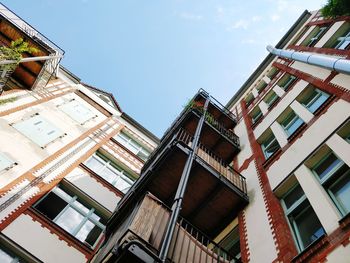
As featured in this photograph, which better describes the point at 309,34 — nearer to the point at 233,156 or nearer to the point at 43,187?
the point at 233,156

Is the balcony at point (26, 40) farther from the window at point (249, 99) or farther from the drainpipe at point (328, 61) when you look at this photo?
the drainpipe at point (328, 61)

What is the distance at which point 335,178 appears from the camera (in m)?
7.15

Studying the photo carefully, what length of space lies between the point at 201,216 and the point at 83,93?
51.9 feet

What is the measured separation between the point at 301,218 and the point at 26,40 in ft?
55.3

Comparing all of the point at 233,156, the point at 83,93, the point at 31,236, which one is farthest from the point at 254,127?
the point at 83,93

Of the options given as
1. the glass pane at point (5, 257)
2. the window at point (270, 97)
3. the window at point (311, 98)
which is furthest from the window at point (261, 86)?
the glass pane at point (5, 257)

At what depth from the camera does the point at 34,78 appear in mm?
18484

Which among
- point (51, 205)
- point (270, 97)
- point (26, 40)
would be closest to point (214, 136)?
point (270, 97)

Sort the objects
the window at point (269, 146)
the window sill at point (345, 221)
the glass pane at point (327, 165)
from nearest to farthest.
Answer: the window sill at point (345, 221) → the glass pane at point (327, 165) → the window at point (269, 146)

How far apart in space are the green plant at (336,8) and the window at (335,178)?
9539 mm

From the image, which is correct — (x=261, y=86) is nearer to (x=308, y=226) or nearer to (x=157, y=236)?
(x=308, y=226)

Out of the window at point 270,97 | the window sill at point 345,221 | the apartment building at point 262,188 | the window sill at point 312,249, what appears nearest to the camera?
the window sill at point 345,221

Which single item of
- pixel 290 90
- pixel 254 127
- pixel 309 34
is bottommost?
pixel 254 127

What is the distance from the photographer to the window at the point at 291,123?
1133cm
